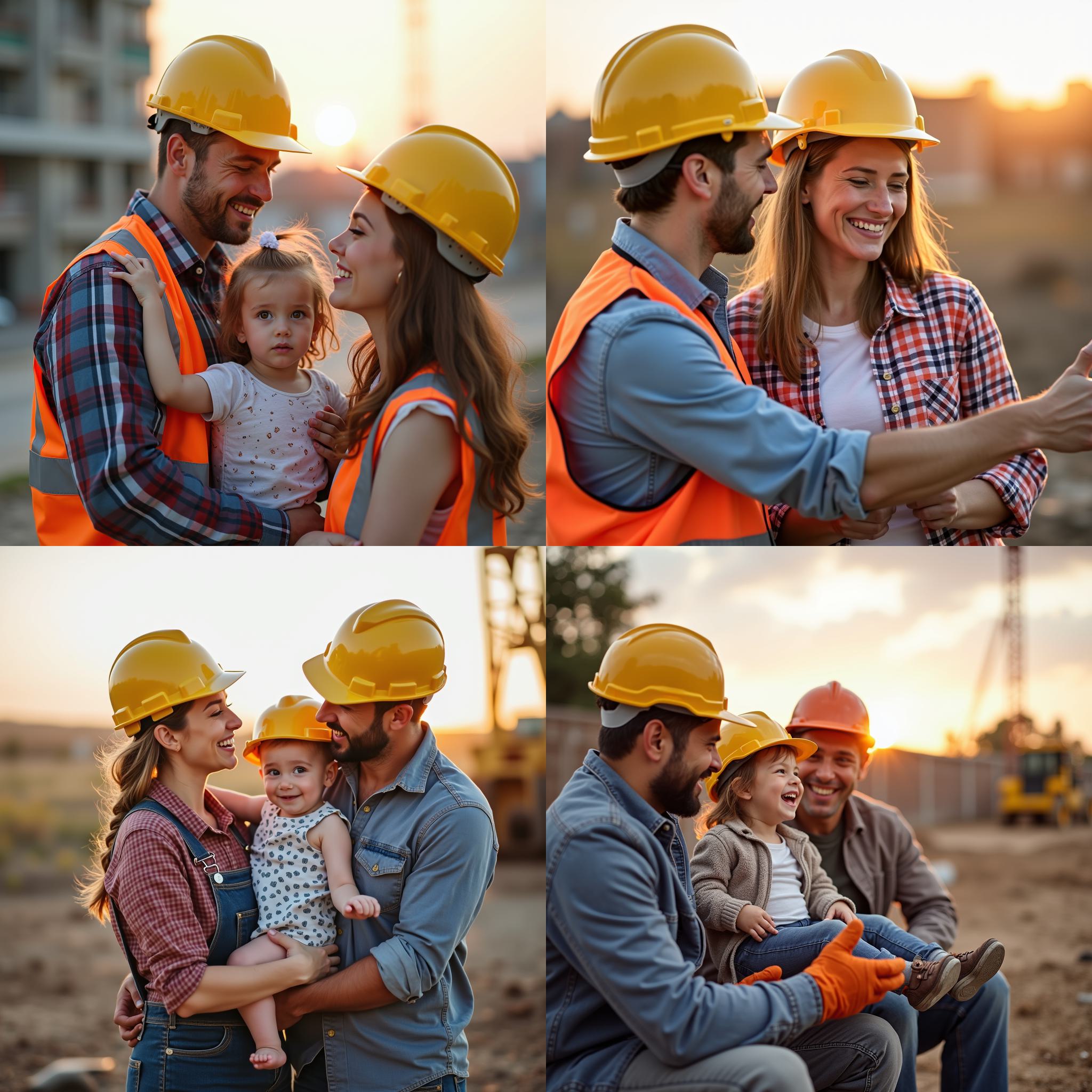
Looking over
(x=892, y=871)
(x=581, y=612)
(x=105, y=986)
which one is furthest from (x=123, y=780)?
(x=105, y=986)

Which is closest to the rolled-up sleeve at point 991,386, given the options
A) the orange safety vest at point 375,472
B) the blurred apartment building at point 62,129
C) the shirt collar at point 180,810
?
the orange safety vest at point 375,472

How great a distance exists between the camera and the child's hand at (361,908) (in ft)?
12.0

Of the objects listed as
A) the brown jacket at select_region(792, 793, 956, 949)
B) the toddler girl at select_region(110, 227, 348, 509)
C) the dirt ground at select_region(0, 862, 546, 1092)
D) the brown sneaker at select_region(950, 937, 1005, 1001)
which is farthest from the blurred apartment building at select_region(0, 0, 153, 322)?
the brown sneaker at select_region(950, 937, 1005, 1001)

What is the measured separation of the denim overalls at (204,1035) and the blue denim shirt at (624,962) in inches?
35.3

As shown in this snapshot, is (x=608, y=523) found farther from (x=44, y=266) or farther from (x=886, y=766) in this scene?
(x=44, y=266)

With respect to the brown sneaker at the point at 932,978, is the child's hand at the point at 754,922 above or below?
above

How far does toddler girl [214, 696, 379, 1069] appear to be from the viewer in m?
3.69

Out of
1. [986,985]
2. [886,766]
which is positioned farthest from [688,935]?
[886,766]

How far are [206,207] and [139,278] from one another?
1.24ft

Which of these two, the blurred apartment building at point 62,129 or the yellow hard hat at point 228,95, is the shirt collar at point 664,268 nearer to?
the yellow hard hat at point 228,95

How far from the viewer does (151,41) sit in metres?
40.0

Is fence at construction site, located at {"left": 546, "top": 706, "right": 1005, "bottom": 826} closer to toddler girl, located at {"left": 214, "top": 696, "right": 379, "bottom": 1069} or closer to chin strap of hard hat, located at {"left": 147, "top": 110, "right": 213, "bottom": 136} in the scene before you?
toddler girl, located at {"left": 214, "top": 696, "right": 379, "bottom": 1069}

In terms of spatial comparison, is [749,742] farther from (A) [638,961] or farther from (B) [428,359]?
(B) [428,359]

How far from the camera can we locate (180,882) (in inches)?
143
